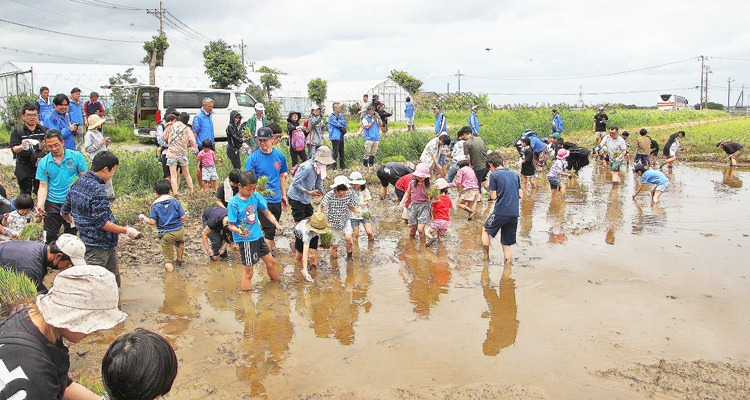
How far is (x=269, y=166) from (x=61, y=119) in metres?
4.07

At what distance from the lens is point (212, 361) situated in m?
4.45

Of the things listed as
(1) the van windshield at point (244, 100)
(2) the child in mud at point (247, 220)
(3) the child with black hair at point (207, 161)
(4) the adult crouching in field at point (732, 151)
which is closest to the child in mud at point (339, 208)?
(2) the child in mud at point (247, 220)

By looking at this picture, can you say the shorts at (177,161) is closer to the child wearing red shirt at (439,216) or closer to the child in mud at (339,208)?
the child in mud at (339,208)

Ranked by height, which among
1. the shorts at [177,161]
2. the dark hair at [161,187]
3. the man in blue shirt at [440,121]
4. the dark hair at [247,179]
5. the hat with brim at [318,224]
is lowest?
the hat with brim at [318,224]

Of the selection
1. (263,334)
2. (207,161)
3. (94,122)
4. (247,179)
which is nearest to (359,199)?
(247,179)

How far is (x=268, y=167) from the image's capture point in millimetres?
6930

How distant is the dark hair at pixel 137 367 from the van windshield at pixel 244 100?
16.9m

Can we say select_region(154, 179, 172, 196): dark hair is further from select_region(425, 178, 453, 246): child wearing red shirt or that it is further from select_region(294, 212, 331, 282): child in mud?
select_region(425, 178, 453, 246): child wearing red shirt

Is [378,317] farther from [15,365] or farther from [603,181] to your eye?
[603,181]

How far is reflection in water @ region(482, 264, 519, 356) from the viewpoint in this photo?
486 cm

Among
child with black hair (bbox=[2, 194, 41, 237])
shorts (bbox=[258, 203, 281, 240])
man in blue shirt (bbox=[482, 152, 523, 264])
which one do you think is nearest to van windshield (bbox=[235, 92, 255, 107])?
shorts (bbox=[258, 203, 281, 240])

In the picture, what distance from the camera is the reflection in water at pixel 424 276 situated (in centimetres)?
585

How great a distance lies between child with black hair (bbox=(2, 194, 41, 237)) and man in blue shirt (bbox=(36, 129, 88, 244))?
30cm

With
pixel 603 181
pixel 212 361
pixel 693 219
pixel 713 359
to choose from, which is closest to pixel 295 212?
pixel 212 361
